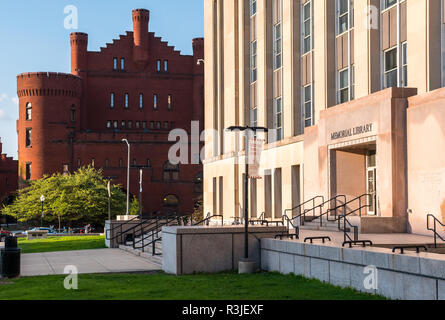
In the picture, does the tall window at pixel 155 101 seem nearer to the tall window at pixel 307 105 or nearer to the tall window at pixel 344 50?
the tall window at pixel 307 105

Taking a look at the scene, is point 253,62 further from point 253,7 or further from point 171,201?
point 171,201

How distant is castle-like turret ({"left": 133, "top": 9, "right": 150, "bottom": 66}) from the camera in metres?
105

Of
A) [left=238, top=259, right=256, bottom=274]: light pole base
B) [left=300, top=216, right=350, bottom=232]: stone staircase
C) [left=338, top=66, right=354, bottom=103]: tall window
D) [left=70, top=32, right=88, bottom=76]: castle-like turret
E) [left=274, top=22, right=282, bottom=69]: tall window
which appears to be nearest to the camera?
[left=238, top=259, right=256, bottom=274]: light pole base

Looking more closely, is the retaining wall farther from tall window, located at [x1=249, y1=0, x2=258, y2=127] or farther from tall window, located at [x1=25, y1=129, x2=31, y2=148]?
tall window, located at [x1=25, y1=129, x2=31, y2=148]

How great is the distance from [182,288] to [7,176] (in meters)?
99.4

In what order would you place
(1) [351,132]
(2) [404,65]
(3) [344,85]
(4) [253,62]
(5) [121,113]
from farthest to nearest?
(5) [121,113] → (4) [253,62] → (3) [344,85] → (1) [351,132] → (2) [404,65]

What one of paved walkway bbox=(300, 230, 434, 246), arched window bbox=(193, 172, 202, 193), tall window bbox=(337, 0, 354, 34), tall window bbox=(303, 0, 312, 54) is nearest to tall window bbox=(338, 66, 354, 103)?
tall window bbox=(337, 0, 354, 34)

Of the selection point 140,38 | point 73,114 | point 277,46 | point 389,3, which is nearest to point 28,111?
A: point 73,114

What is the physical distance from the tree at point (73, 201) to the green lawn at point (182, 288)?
66167 millimetres

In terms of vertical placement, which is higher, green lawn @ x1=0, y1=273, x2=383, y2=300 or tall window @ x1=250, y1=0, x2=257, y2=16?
tall window @ x1=250, y1=0, x2=257, y2=16

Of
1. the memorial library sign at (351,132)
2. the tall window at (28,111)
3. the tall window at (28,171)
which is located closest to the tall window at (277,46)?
the memorial library sign at (351,132)

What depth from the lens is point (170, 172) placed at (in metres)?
101

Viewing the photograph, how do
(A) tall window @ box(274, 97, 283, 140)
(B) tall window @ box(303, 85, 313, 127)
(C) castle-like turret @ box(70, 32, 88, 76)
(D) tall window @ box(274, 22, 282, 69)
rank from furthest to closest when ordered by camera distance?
(C) castle-like turret @ box(70, 32, 88, 76)
(D) tall window @ box(274, 22, 282, 69)
(A) tall window @ box(274, 97, 283, 140)
(B) tall window @ box(303, 85, 313, 127)

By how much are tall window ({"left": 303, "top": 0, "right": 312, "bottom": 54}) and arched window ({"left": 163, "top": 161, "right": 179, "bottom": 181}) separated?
219 ft
